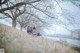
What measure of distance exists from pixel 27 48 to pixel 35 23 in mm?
381

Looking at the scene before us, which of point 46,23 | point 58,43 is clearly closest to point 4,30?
point 46,23

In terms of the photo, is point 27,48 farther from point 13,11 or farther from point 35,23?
point 13,11

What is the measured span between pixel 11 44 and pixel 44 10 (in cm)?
69

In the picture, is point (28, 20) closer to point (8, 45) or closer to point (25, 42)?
point (25, 42)

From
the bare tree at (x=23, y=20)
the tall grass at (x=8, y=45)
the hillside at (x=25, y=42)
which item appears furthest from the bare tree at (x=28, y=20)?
the tall grass at (x=8, y=45)

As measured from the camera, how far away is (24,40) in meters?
2.49

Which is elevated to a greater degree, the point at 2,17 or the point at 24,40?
the point at 2,17

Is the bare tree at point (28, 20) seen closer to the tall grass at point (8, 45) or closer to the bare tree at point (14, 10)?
the bare tree at point (14, 10)

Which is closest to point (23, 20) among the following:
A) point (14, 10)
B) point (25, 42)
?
point (14, 10)

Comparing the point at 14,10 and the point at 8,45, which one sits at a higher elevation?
the point at 14,10

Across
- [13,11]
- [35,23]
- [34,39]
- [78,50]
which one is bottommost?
[78,50]

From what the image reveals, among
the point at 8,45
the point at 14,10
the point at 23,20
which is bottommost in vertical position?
the point at 8,45

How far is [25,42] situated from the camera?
8.16 ft

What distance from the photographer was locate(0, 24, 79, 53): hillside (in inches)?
97.1
